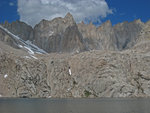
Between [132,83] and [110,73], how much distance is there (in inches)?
634

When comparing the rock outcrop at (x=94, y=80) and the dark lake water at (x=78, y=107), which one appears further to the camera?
the rock outcrop at (x=94, y=80)

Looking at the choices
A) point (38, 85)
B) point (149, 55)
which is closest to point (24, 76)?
point (38, 85)

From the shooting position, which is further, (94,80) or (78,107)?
(94,80)

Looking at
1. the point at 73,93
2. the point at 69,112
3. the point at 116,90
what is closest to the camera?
the point at 69,112

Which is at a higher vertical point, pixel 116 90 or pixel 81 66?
pixel 81 66

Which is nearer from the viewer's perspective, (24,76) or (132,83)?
(132,83)

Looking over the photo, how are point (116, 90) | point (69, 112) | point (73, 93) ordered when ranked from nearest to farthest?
1. point (69, 112)
2. point (116, 90)
3. point (73, 93)

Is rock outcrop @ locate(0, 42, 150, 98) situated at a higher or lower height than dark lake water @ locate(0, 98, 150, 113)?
higher

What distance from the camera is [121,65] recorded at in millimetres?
187750

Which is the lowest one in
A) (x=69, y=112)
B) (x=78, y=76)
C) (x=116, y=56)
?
(x=69, y=112)

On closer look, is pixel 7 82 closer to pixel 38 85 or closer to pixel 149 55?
pixel 38 85

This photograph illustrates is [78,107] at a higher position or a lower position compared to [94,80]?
lower

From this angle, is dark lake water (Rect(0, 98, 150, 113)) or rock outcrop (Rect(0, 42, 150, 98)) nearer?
dark lake water (Rect(0, 98, 150, 113))

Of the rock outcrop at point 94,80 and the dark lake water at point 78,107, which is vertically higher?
the rock outcrop at point 94,80
